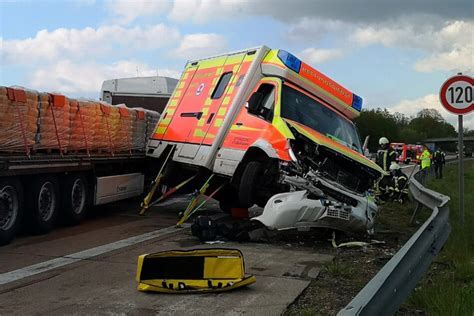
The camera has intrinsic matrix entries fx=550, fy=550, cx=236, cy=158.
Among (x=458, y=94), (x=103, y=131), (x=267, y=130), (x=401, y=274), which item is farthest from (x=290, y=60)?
(x=401, y=274)

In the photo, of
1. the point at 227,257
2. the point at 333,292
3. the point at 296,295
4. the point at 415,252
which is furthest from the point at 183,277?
the point at 415,252

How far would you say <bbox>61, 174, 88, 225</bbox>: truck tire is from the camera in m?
9.48

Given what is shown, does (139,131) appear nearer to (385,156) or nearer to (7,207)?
(7,207)

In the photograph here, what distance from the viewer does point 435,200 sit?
8570 mm

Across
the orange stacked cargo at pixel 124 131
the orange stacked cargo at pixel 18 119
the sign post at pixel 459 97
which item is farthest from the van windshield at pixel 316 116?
the orange stacked cargo at pixel 18 119

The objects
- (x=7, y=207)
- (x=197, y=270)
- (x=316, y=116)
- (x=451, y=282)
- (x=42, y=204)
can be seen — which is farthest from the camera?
(x=316, y=116)

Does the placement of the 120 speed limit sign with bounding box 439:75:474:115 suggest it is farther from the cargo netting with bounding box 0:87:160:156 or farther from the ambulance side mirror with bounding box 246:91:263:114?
the cargo netting with bounding box 0:87:160:156

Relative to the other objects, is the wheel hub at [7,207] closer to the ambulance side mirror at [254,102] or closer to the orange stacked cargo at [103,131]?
the orange stacked cargo at [103,131]

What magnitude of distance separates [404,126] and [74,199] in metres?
119

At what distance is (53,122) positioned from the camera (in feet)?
28.3

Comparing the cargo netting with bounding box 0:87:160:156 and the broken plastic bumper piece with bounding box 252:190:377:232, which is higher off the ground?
the cargo netting with bounding box 0:87:160:156

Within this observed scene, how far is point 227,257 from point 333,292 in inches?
43.4

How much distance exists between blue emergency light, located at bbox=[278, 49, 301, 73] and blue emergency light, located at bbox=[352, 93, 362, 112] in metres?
1.42

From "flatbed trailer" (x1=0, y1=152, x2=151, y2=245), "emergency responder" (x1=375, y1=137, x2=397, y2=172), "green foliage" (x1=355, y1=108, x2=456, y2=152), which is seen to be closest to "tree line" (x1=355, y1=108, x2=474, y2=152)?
"green foliage" (x1=355, y1=108, x2=456, y2=152)
